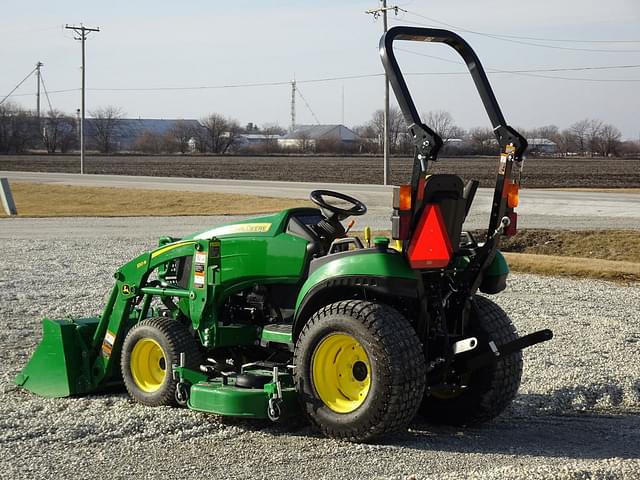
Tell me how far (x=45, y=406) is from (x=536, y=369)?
163 inches

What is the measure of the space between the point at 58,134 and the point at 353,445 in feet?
350

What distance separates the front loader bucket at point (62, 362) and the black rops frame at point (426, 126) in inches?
126

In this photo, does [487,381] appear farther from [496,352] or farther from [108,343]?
[108,343]

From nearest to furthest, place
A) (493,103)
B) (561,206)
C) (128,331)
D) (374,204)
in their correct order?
(493,103), (128,331), (561,206), (374,204)

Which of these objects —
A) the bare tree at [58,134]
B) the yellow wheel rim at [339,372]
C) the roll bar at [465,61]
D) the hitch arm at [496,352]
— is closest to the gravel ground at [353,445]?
the yellow wheel rim at [339,372]

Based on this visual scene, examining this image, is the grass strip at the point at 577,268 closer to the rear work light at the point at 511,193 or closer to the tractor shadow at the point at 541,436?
the tractor shadow at the point at 541,436

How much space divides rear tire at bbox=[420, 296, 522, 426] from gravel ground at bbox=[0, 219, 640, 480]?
0.41 ft

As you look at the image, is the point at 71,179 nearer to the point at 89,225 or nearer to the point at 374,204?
the point at 374,204

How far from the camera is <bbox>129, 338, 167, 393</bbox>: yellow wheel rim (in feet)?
22.5

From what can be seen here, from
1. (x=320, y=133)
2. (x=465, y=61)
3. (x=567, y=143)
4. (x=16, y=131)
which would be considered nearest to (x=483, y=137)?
(x=465, y=61)

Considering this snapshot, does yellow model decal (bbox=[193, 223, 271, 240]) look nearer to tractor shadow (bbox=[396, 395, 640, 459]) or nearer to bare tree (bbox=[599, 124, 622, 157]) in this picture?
tractor shadow (bbox=[396, 395, 640, 459])

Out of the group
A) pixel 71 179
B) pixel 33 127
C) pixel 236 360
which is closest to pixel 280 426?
pixel 236 360

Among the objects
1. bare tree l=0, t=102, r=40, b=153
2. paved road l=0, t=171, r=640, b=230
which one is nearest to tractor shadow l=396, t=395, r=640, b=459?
paved road l=0, t=171, r=640, b=230

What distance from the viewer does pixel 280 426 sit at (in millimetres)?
6273
